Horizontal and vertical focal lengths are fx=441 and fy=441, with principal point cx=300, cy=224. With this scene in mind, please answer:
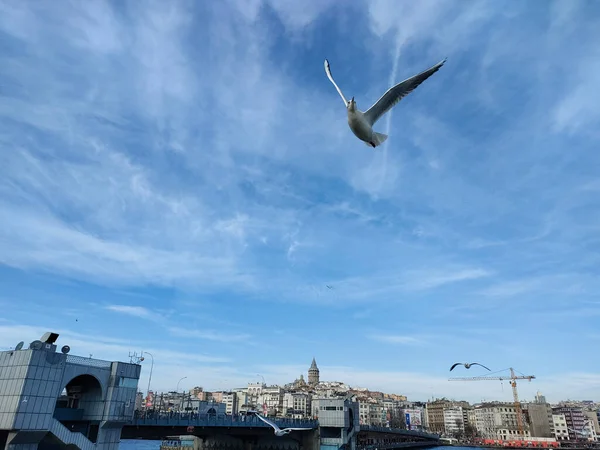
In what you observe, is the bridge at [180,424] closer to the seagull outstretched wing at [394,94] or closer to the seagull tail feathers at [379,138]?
the seagull tail feathers at [379,138]

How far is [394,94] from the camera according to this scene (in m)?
15.1

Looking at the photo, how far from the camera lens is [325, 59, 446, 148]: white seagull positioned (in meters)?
14.1

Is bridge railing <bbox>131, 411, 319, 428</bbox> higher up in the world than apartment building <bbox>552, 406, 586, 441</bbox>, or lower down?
lower down

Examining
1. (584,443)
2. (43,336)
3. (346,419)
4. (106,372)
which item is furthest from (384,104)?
(584,443)

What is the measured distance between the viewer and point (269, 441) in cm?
8500

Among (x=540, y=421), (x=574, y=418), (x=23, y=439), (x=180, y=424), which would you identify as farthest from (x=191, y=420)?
(x=574, y=418)

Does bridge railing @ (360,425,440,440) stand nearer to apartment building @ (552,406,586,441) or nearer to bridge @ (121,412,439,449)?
bridge @ (121,412,439,449)

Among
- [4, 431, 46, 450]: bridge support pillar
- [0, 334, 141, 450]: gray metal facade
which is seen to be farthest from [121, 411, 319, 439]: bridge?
[4, 431, 46, 450]: bridge support pillar

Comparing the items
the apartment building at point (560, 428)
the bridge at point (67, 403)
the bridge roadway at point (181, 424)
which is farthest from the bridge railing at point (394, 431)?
the bridge at point (67, 403)

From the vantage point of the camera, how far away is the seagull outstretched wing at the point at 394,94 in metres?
14.5

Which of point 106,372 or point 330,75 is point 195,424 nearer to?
point 106,372

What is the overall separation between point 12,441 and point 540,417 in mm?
199174

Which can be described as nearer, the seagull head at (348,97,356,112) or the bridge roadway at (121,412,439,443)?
the seagull head at (348,97,356,112)

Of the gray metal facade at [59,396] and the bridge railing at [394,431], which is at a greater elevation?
the gray metal facade at [59,396]
